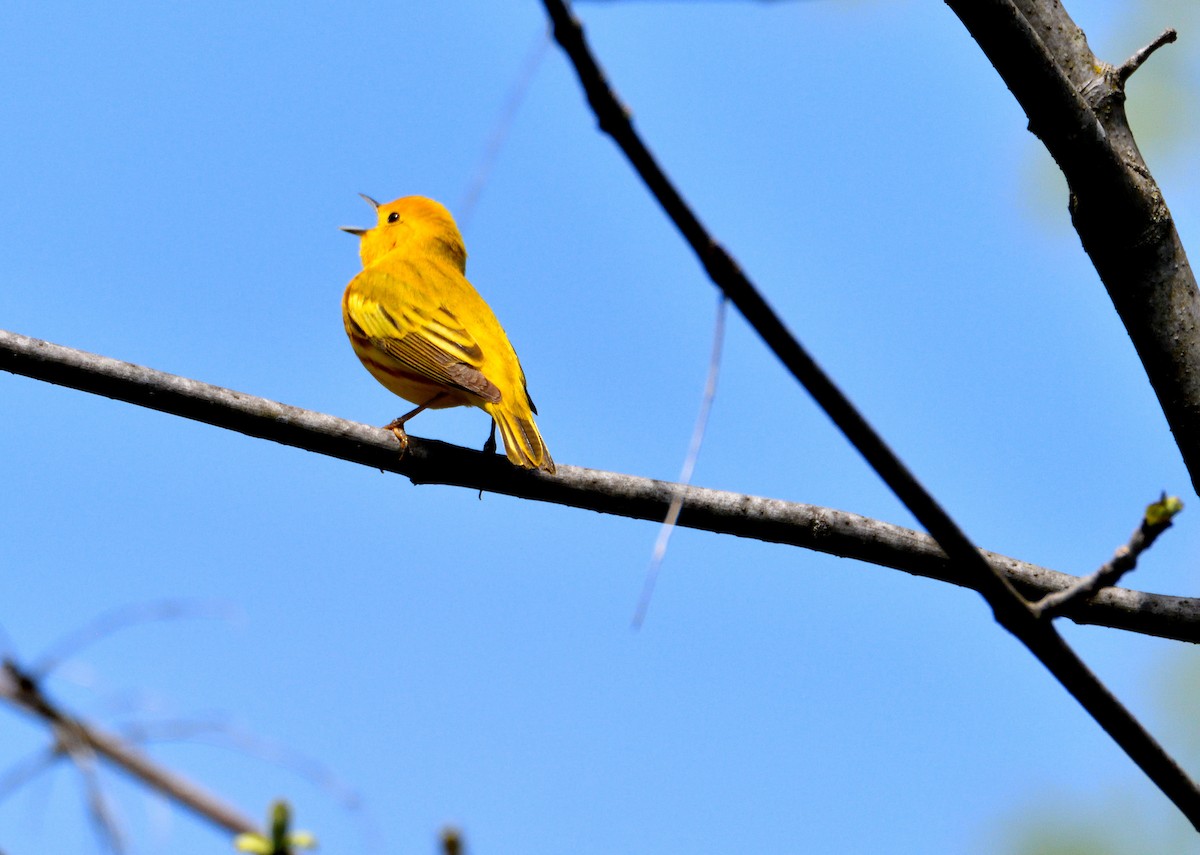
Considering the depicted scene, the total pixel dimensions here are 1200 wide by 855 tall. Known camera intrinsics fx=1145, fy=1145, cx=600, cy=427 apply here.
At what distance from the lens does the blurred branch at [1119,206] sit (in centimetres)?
389

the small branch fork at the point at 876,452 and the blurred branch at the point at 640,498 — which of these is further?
the blurred branch at the point at 640,498

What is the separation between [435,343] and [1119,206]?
3635 millimetres

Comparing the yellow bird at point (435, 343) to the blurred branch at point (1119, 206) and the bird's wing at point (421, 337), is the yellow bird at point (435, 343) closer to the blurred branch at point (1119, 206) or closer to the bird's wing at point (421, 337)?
the bird's wing at point (421, 337)

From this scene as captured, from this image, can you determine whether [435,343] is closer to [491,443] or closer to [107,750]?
[491,443]

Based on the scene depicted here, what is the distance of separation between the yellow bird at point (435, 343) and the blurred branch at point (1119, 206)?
228 centimetres

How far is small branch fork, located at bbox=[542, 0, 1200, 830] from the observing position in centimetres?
174

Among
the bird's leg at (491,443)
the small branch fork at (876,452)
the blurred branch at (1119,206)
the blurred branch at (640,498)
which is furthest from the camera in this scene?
the bird's leg at (491,443)

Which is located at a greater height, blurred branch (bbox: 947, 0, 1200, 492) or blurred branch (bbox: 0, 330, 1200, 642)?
blurred branch (bbox: 947, 0, 1200, 492)

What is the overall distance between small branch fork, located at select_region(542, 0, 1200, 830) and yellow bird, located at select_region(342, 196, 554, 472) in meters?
2.62

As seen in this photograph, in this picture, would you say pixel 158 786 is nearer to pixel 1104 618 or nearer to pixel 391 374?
pixel 1104 618

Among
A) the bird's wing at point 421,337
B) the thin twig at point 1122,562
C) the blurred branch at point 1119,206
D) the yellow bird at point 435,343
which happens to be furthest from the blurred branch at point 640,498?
the bird's wing at point 421,337

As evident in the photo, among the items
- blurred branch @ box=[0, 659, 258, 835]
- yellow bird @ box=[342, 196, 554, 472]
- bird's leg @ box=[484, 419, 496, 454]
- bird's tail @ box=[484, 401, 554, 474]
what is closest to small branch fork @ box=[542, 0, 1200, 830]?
blurred branch @ box=[0, 659, 258, 835]

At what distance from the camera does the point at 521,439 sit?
5137 millimetres

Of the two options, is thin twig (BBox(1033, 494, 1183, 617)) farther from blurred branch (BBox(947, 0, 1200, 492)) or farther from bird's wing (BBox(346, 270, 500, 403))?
bird's wing (BBox(346, 270, 500, 403))
